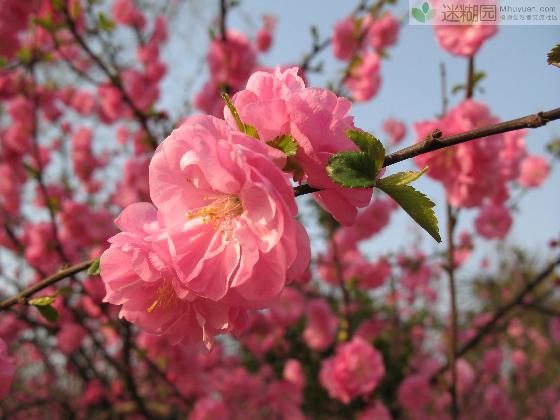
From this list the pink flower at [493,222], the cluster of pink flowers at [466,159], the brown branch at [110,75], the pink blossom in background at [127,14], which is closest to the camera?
the cluster of pink flowers at [466,159]

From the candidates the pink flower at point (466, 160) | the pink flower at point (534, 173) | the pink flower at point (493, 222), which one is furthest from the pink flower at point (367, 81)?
the pink flower at point (466, 160)

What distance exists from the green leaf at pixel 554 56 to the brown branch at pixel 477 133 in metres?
0.11

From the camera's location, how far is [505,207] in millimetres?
3432

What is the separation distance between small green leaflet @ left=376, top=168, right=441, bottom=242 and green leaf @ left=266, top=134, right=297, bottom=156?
136mm

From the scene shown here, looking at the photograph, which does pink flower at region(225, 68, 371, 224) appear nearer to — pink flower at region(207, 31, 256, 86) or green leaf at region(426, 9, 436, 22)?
green leaf at region(426, 9, 436, 22)

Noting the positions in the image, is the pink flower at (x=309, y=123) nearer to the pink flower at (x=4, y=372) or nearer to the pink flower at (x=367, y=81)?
the pink flower at (x=4, y=372)

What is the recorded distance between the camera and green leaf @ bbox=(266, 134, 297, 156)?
656mm

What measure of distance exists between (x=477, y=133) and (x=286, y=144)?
26 cm

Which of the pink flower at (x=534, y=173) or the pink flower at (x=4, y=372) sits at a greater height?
the pink flower at (x=4, y=372)

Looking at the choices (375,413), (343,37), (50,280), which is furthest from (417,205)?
(343,37)

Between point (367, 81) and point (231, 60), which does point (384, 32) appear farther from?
point (231, 60)

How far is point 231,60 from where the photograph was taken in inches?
123

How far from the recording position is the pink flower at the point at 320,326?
402 cm

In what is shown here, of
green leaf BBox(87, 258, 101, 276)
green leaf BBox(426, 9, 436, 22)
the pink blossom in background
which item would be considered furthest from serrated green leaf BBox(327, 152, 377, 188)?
the pink blossom in background
